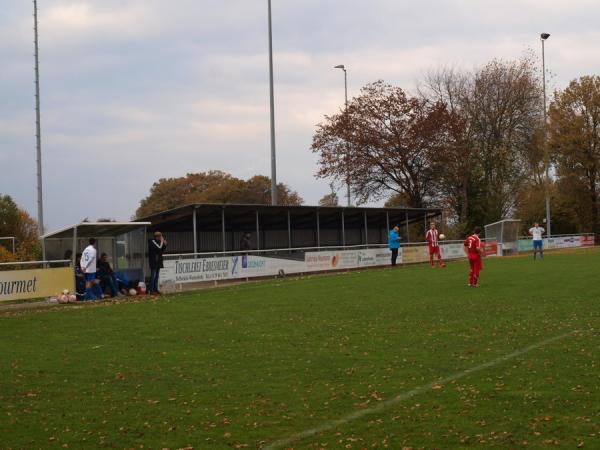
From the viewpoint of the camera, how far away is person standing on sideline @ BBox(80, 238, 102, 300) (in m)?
21.5

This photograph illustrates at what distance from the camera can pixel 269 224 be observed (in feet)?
132

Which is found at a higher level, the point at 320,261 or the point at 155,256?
the point at 155,256

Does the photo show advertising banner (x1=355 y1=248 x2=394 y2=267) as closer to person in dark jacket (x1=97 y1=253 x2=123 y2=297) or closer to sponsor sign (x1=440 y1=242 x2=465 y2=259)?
sponsor sign (x1=440 y1=242 x2=465 y2=259)

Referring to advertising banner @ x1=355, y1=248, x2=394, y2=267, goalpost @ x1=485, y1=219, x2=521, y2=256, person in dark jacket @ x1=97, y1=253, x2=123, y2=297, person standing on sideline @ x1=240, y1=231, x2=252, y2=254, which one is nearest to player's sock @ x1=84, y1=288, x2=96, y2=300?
person in dark jacket @ x1=97, y1=253, x2=123, y2=297

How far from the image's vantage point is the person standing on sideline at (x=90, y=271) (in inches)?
848

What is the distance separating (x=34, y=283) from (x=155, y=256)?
11.8 feet

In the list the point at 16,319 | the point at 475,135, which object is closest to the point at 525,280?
the point at 16,319

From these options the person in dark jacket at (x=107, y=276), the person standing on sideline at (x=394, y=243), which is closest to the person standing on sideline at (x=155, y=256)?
the person in dark jacket at (x=107, y=276)

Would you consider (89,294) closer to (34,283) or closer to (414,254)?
(34,283)

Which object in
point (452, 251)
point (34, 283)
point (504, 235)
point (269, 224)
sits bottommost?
point (34, 283)

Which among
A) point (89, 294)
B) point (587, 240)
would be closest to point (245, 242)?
point (89, 294)

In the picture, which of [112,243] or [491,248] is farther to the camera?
[491,248]

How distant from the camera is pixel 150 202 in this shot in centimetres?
9181

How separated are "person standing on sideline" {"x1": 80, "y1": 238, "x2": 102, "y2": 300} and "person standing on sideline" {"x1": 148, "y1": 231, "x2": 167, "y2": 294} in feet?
5.52
